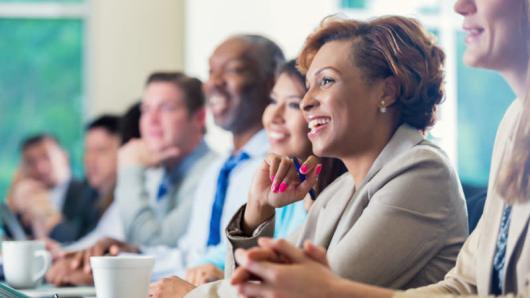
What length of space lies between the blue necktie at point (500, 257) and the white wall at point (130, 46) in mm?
4963

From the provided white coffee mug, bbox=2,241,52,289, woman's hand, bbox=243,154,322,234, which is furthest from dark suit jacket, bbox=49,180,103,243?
woman's hand, bbox=243,154,322,234

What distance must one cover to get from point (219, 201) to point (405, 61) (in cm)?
111

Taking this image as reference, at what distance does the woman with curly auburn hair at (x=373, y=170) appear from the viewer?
5.15ft

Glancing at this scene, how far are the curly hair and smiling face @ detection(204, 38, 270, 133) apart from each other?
3.44ft

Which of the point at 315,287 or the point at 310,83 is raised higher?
the point at 310,83

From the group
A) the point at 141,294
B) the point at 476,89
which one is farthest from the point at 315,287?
the point at 476,89

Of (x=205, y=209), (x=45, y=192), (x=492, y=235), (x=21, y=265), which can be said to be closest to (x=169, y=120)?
(x=205, y=209)

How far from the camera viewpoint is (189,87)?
3512 mm

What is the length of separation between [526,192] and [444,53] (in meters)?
0.64

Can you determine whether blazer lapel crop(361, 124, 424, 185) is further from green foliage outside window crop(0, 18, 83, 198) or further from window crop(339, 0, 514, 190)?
green foliage outside window crop(0, 18, 83, 198)

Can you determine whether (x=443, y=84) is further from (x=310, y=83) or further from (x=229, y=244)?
(x=229, y=244)

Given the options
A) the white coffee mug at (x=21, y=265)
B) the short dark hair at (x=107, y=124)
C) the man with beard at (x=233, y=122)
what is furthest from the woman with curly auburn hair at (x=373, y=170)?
the short dark hair at (x=107, y=124)

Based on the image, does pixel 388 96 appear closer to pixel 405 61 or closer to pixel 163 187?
pixel 405 61

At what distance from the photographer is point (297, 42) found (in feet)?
17.3
